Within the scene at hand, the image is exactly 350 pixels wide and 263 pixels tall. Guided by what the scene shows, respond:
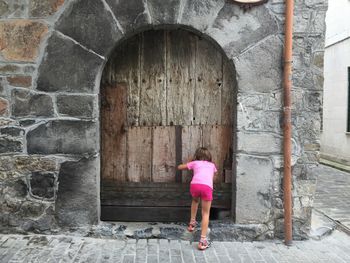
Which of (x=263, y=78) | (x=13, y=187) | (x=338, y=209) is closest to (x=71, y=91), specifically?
(x=13, y=187)

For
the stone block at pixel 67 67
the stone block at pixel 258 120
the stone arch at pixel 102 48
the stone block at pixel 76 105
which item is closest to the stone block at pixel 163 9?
the stone arch at pixel 102 48

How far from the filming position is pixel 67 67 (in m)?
4.02

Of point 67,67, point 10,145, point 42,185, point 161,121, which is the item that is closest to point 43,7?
point 67,67

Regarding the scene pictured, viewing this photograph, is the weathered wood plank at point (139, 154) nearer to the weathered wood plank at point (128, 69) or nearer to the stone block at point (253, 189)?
the weathered wood plank at point (128, 69)

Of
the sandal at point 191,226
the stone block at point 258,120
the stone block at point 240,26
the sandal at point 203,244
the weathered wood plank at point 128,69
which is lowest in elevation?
the sandal at point 203,244

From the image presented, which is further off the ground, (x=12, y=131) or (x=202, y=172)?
(x=12, y=131)

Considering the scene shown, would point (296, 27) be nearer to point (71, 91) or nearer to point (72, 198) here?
point (71, 91)

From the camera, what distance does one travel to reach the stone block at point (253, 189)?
4.12 meters

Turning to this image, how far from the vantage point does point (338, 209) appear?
5648 millimetres

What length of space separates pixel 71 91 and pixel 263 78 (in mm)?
1944

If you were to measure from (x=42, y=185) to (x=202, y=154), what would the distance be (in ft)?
5.48

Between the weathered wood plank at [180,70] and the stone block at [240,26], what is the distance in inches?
18.9

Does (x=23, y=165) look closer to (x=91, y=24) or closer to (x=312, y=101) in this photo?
(x=91, y=24)

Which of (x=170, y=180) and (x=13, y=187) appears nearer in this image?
(x=13, y=187)
